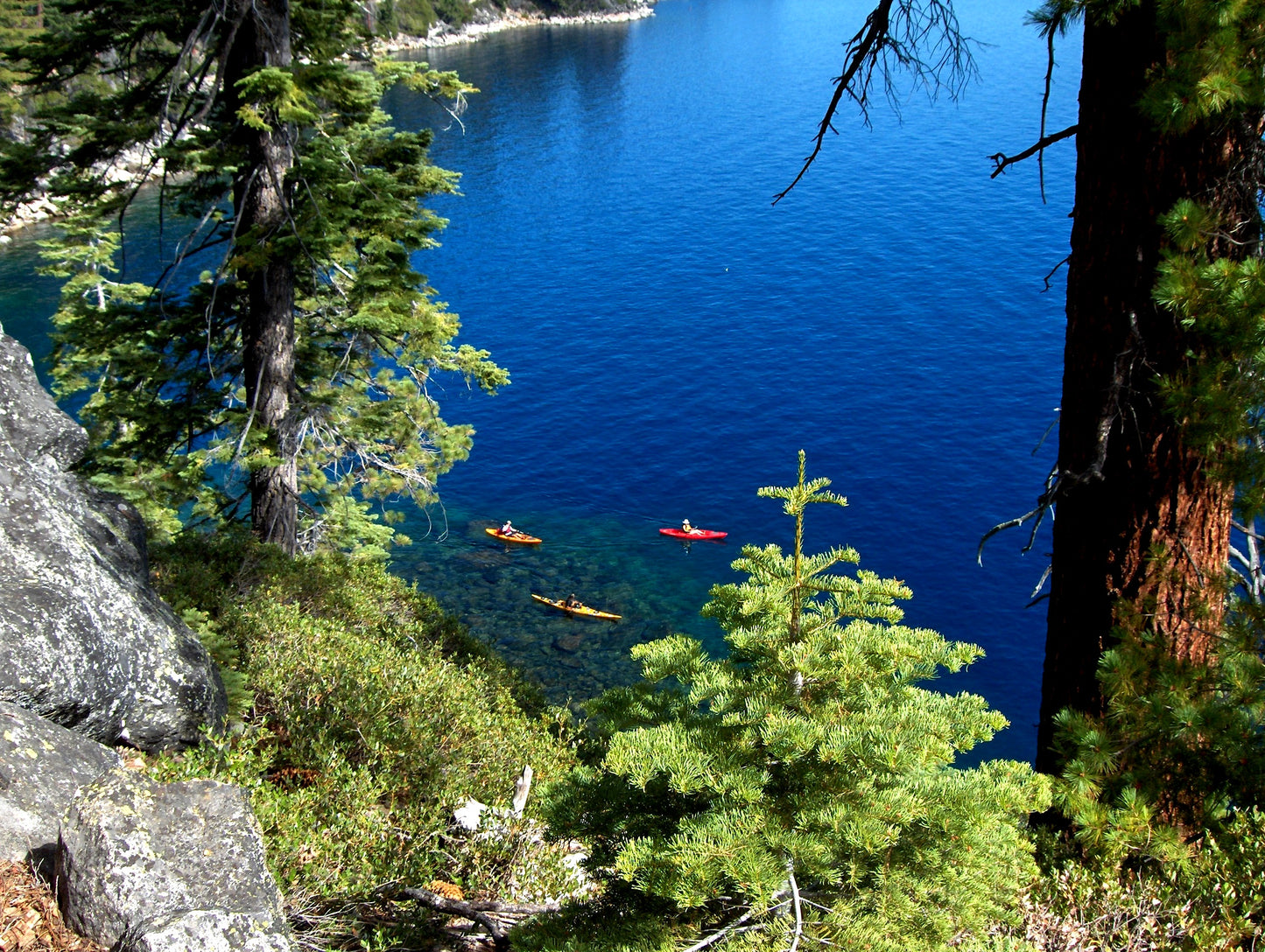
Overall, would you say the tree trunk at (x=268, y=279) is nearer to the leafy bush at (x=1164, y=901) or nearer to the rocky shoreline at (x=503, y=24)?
the leafy bush at (x=1164, y=901)

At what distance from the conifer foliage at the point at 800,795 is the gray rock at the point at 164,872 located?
150cm

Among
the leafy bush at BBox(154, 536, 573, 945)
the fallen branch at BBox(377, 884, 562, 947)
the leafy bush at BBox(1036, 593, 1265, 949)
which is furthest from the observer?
the leafy bush at BBox(154, 536, 573, 945)

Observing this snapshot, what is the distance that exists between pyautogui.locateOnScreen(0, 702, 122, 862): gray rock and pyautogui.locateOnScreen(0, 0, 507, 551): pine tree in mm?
7839

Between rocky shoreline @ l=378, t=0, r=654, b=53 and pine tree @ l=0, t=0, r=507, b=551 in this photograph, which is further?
rocky shoreline @ l=378, t=0, r=654, b=53

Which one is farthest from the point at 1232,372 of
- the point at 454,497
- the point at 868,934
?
the point at 454,497

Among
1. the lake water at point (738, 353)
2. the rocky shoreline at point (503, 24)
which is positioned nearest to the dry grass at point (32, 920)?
the lake water at point (738, 353)

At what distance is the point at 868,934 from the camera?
3.96 metres

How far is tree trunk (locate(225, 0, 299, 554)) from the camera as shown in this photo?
12.9 metres

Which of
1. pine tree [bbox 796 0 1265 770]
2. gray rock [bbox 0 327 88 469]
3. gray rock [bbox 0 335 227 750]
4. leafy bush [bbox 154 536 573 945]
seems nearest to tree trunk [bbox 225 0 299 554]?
leafy bush [bbox 154 536 573 945]

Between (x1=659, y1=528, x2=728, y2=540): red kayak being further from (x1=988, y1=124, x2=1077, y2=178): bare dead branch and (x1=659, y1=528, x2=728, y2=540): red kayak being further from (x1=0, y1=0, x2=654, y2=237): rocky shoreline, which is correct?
(x1=0, y1=0, x2=654, y2=237): rocky shoreline

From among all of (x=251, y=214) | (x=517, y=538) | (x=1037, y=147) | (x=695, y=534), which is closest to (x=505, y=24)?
(x=517, y=538)

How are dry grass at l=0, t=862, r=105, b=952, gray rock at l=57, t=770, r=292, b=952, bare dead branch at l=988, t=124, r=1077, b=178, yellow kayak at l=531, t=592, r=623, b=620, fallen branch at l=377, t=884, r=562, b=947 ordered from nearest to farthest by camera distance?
gray rock at l=57, t=770, r=292, b=952
dry grass at l=0, t=862, r=105, b=952
bare dead branch at l=988, t=124, r=1077, b=178
fallen branch at l=377, t=884, r=562, b=947
yellow kayak at l=531, t=592, r=623, b=620

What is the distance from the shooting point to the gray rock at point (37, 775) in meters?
5.19

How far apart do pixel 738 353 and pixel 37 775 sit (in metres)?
40.3
